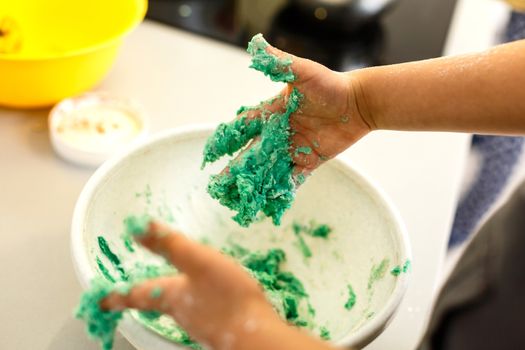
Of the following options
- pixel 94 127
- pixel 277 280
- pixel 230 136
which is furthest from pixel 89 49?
pixel 277 280

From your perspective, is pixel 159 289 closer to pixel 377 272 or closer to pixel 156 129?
pixel 377 272

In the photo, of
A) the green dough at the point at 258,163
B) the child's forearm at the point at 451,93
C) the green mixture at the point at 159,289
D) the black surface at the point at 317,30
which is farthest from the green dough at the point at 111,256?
the black surface at the point at 317,30

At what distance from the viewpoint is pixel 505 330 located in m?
0.46

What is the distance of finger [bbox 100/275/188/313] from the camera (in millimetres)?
475

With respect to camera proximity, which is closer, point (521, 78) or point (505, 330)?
point (505, 330)

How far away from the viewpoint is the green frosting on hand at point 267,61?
651 mm

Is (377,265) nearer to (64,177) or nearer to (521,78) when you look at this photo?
(521,78)

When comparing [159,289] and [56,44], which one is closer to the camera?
[159,289]

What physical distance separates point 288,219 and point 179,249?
14.6 inches

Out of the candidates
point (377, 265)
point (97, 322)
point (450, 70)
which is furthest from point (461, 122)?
point (97, 322)

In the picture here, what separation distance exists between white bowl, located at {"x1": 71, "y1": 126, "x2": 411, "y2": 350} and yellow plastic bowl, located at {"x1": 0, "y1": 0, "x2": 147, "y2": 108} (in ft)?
0.77

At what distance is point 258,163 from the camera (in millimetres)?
680

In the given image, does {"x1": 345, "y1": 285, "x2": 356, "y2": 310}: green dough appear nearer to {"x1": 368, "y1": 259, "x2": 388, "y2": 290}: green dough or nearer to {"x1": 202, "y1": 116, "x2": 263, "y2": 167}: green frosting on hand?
{"x1": 368, "y1": 259, "x2": 388, "y2": 290}: green dough

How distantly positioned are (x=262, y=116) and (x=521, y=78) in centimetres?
29
